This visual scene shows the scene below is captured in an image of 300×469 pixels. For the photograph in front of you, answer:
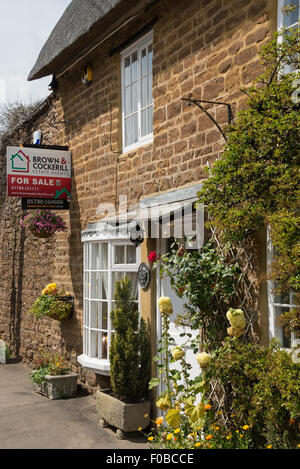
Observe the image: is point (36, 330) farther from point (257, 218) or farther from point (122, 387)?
point (257, 218)

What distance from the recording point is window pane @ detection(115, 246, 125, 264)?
7.55 metres

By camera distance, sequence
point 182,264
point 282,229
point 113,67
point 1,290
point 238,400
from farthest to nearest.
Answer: point 1,290, point 113,67, point 182,264, point 238,400, point 282,229

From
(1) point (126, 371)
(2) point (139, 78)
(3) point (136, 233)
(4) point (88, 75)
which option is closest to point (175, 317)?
(1) point (126, 371)

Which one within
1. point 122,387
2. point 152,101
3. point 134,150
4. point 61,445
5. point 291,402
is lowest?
point 61,445

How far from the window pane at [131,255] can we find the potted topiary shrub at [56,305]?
223cm

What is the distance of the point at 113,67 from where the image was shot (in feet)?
26.7

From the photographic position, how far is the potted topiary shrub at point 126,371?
6.34m

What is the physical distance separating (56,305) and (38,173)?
2.26m

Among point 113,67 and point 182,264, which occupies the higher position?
point 113,67

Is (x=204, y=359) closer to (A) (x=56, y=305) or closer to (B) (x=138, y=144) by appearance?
(B) (x=138, y=144)

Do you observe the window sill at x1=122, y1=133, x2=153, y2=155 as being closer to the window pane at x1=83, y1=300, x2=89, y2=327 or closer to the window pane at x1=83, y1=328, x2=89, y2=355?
the window pane at x1=83, y1=300, x2=89, y2=327

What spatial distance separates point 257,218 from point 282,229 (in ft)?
1.75

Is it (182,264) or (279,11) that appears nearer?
(279,11)

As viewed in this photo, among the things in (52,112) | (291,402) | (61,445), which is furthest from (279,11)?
(52,112)
